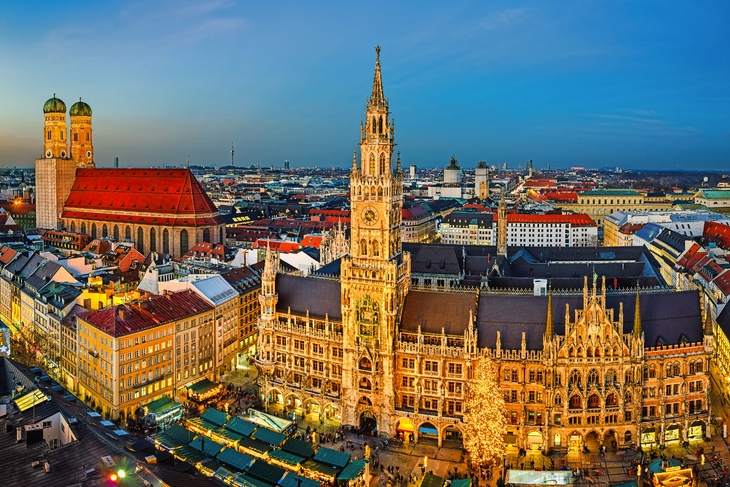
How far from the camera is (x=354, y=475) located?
69.1 meters

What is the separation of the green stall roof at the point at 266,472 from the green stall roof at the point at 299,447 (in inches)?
174

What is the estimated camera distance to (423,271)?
5032 inches

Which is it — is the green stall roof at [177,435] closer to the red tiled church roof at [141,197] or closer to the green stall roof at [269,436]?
the green stall roof at [269,436]

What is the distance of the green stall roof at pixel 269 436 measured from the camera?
7552 centimetres

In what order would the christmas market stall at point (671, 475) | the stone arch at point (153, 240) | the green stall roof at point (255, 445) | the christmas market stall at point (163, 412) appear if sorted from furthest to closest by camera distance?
the stone arch at point (153, 240) < the christmas market stall at point (163, 412) < the green stall roof at point (255, 445) < the christmas market stall at point (671, 475)

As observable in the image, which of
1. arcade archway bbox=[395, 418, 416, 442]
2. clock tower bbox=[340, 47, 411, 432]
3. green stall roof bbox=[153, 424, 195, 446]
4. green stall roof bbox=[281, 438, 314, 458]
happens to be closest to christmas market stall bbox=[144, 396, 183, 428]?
green stall roof bbox=[153, 424, 195, 446]

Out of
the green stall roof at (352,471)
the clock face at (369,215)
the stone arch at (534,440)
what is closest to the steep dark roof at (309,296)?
the clock face at (369,215)

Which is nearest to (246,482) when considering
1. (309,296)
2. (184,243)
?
(309,296)

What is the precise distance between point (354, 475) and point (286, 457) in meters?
7.85

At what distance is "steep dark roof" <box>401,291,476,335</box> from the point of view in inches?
3201

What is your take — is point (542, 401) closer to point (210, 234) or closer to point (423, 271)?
point (423, 271)

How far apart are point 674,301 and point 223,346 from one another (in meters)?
63.2

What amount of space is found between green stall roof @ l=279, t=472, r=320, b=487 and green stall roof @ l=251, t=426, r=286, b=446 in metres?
8.31

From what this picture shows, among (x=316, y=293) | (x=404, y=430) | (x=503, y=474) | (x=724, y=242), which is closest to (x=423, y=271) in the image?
(x=316, y=293)
